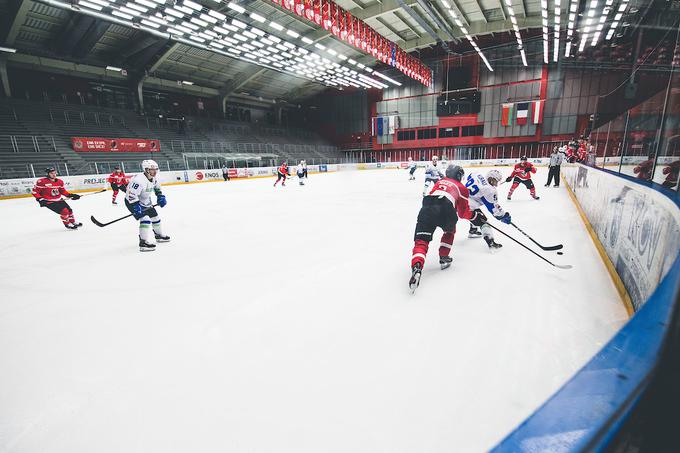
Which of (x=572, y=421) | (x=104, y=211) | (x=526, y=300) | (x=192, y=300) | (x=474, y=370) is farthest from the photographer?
(x=104, y=211)

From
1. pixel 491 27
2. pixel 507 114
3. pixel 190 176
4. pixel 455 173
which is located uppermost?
pixel 491 27

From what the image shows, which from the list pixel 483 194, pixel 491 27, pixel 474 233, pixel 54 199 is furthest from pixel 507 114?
pixel 54 199

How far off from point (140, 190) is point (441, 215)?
4.54 m

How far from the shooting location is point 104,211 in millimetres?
8977

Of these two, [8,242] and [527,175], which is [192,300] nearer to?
[8,242]

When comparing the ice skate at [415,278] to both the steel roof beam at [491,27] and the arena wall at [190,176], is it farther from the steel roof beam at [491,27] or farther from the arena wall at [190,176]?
the steel roof beam at [491,27]

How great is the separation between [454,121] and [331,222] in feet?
99.3

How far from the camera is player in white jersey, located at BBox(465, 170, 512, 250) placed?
3.99 metres

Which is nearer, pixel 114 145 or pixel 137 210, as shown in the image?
pixel 137 210

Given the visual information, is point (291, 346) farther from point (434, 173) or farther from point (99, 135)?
point (99, 135)

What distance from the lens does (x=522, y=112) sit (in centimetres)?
2798

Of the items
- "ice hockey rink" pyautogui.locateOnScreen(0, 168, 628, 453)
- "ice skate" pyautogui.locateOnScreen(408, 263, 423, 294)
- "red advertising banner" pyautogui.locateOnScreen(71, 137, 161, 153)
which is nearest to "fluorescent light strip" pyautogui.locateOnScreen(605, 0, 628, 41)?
"ice hockey rink" pyautogui.locateOnScreen(0, 168, 628, 453)

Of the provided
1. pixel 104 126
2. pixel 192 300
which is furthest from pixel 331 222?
pixel 104 126

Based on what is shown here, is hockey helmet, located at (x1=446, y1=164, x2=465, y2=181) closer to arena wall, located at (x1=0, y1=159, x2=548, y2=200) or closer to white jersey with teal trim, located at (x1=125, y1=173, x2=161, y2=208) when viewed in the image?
white jersey with teal trim, located at (x1=125, y1=173, x2=161, y2=208)
